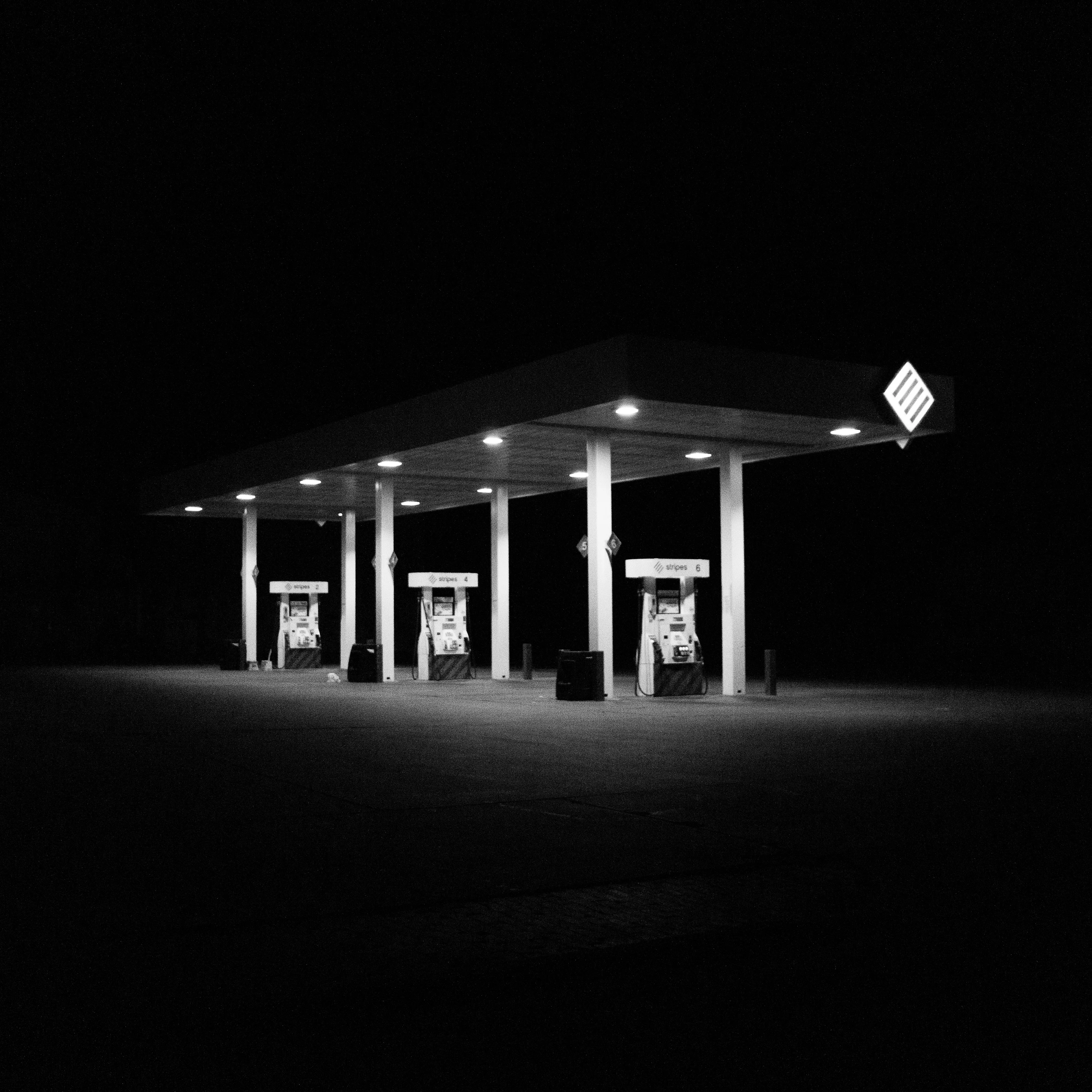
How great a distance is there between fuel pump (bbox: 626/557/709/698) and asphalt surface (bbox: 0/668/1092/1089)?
10050mm

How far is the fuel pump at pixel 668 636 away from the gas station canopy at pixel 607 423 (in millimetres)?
2483

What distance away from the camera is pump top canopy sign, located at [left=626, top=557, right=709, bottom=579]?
2323cm

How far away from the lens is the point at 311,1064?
171 inches

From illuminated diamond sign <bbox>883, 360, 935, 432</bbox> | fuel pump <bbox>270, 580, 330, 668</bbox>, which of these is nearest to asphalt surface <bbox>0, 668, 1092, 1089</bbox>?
illuminated diamond sign <bbox>883, 360, 935, 432</bbox>

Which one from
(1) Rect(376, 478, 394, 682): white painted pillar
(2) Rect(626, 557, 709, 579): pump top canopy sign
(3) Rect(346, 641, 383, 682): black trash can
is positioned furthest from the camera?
(1) Rect(376, 478, 394, 682): white painted pillar

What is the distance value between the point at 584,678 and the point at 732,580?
3.68m

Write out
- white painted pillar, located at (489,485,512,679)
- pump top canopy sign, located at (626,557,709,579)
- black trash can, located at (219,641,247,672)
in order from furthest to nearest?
1. black trash can, located at (219,641,247,672)
2. white painted pillar, located at (489,485,512,679)
3. pump top canopy sign, located at (626,557,709,579)

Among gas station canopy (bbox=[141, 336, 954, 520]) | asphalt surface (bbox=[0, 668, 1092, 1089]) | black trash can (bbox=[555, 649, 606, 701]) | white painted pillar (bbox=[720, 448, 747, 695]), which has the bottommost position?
asphalt surface (bbox=[0, 668, 1092, 1089])

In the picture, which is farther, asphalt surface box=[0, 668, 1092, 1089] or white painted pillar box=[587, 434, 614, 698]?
white painted pillar box=[587, 434, 614, 698]

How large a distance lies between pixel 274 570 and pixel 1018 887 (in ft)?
139

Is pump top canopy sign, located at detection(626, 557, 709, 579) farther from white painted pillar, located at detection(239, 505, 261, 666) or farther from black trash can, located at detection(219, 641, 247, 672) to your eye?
white painted pillar, located at detection(239, 505, 261, 666)

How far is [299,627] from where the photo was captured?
121 feet

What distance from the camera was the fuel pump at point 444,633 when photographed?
3020cm

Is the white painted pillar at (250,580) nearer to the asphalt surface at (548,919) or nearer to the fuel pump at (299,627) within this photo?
the fuel pump at (299,627)
